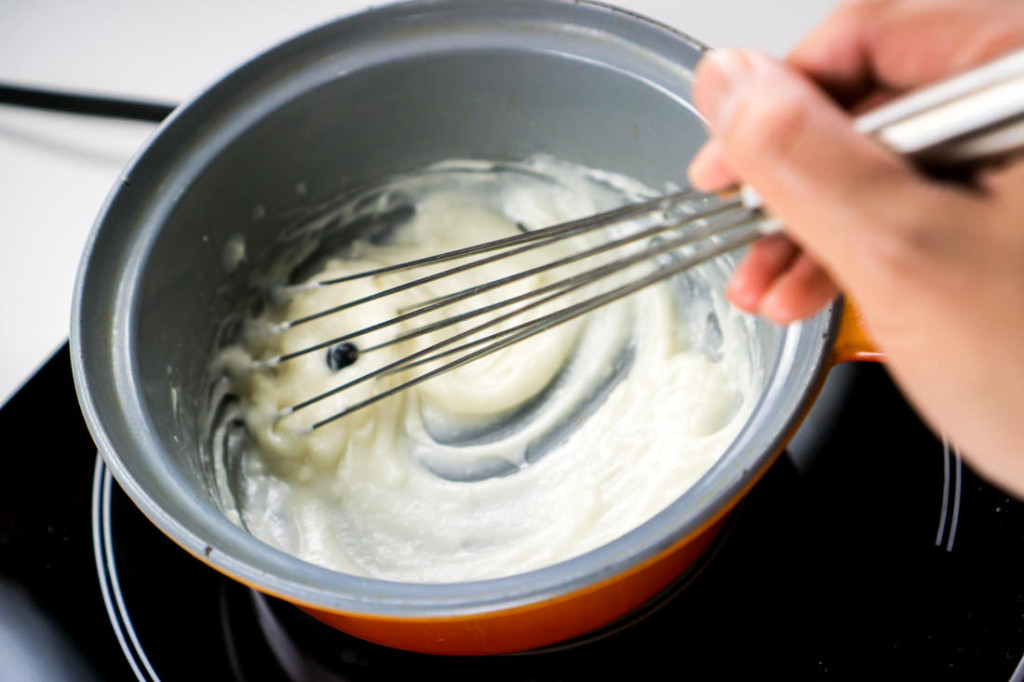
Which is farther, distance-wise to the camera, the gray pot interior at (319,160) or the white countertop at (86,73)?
the white countertop at (86,73)

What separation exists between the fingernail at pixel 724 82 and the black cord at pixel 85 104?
88cm

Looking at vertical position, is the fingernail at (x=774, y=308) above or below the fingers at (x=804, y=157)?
below

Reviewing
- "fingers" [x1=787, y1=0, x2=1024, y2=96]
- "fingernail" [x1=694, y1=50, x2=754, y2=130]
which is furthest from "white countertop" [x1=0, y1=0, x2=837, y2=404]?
"fingernail" [x1=694, y1=50, x2=754, y2=130]

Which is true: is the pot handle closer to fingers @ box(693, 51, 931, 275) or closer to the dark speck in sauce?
fingers @ box(693, 51, 931, 275)

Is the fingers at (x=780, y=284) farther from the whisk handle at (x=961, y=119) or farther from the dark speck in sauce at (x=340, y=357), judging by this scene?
the dark speck in sauce at (x=340, y=357)

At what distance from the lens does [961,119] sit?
0.41m

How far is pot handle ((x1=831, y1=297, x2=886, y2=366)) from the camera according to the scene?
653mm

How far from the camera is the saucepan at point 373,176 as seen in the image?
58cm

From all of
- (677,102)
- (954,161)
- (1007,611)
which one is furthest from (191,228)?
(1007,611)

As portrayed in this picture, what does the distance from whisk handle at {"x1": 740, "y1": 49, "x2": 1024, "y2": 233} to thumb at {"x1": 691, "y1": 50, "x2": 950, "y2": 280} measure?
2 cm

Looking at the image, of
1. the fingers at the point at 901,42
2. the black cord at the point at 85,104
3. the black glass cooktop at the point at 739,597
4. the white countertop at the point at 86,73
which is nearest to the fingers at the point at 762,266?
the fingers at the point at 901,42

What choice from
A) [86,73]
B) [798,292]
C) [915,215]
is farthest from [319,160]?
[915,215]

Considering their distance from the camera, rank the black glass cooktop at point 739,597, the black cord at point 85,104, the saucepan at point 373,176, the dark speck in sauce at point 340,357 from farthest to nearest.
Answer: the black cord at point 85,104, the dark speck in sauce at point 340,357, the black glass cooktop at point 739,597, the saucepan at point 373,176

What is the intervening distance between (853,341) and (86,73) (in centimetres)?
115
